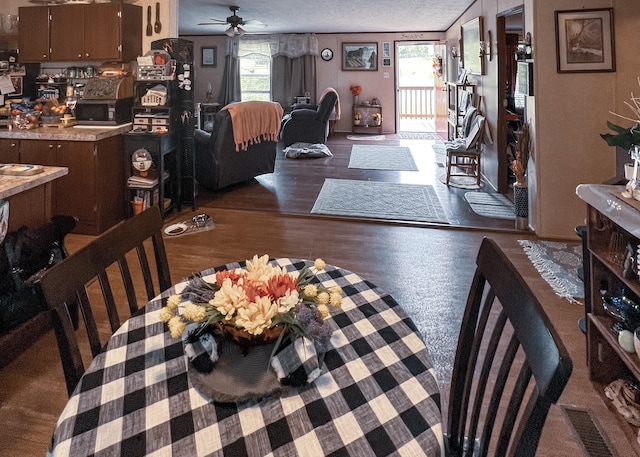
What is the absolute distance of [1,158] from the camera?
361cm

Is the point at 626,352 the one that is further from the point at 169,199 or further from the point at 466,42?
the point at 466,42

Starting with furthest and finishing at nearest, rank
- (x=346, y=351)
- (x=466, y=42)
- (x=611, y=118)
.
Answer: (x=466, y=42), (x=611, y=118), (x=346, y=351)

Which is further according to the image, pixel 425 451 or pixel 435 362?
pixel 435 362

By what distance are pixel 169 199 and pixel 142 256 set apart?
122 inches

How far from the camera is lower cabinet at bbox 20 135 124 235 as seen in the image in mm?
3512

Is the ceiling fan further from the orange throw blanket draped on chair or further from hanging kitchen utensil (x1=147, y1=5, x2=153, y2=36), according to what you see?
hanging kitchen utensil (x1=147, y1=5, x2=153, y2=36)

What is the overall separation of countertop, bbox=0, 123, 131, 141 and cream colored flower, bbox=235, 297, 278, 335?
3280mm

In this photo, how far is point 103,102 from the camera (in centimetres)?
382

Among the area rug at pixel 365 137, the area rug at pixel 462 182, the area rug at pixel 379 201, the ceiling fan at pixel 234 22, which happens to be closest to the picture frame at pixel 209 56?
the ceiling fan at pixel 234 22

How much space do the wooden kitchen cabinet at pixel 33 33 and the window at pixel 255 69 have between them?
6684 millimetres

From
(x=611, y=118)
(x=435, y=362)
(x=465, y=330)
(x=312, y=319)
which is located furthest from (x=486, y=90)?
(x=312, y=319)

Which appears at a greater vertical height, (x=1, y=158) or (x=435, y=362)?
(x=1, y=158)

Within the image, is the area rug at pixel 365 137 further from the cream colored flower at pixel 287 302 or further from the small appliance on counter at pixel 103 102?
the cream colored flower at pixel 287 302

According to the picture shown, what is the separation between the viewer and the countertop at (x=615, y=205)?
141 centimetres
